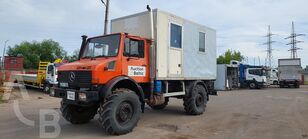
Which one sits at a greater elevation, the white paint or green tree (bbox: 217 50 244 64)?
green tree (bbox: 217 50 244 64)

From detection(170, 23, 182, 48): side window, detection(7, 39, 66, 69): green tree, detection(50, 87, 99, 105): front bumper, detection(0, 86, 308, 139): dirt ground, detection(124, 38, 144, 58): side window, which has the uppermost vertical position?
detection(7, 39, 66, 69): green tree

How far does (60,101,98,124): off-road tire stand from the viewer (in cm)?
790

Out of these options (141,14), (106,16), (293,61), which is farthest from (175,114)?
(293,61)

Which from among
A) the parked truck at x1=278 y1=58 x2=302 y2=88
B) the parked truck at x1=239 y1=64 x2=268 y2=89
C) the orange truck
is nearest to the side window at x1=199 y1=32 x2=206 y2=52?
the orange truck

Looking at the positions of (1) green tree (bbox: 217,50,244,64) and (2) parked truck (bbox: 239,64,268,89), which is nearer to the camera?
(2) parked truck (bbox: 239,64,268,89)

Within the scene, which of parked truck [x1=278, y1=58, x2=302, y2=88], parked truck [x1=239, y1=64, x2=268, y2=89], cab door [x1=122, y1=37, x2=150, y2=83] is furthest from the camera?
parked truck [x1=278, y1=58, x2=302, y2=88]

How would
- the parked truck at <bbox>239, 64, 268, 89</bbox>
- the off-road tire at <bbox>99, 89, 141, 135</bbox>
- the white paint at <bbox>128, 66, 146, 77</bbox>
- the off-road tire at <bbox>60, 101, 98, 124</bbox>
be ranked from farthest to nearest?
the parked truck at <bbox>239, 64, 268, 89</bbox>
the off-road tire at <bbox>60, 101, 98, 124</bbox>
the white paint at <bbox>128, 66, 146, 77</bbox>
the off-road tire at <bbox>99, 89, 141, 135</bbox>

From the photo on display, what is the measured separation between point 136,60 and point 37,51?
7010 centimetres

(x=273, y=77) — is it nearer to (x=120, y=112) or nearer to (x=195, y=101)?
(x=195, y=101)

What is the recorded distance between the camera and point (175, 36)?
9.34 metres

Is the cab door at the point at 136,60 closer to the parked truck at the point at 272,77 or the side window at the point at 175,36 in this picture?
the side window at the point at 175,36

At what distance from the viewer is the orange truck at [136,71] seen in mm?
6766

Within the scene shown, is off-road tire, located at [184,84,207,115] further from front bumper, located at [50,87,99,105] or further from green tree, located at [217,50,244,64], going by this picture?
green tree, located at [217,50,244,64]

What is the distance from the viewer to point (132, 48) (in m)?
7.75
